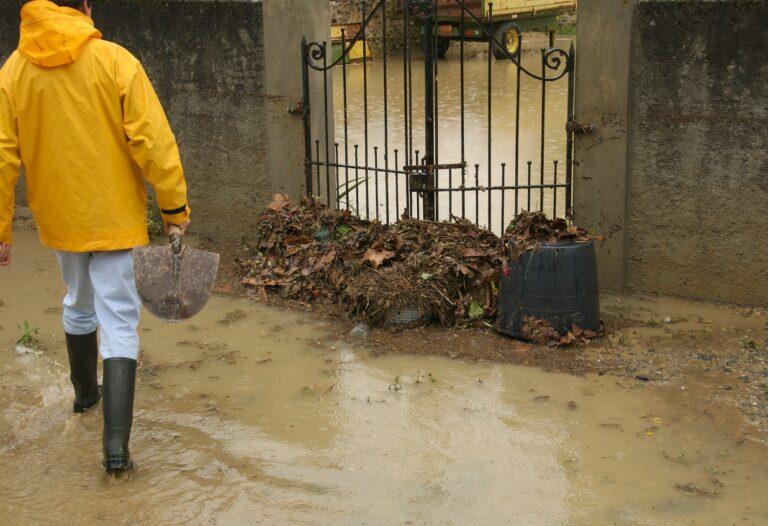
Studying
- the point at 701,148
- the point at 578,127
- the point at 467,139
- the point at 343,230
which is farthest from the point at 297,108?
the point at 467,139

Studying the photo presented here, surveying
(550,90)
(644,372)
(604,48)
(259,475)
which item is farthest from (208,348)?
(550,90)

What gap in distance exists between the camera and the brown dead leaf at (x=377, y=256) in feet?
18.7

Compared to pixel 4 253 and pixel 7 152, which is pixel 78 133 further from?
pixel 4 253

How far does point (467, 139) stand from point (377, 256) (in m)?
6.08

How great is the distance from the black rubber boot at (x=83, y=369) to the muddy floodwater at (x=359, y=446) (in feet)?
0.23

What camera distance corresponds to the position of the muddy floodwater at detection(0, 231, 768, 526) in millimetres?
3574

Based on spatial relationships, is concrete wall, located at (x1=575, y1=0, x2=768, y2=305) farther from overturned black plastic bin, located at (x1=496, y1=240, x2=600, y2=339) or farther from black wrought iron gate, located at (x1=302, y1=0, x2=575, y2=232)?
overturned black plastic bin, located at (x1=496, y1=240, x2=600, y2=339)

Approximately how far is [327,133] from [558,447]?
3375 millimetres

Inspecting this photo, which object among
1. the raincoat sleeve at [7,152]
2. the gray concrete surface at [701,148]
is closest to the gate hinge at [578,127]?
the gray concrete surface at [701,148]

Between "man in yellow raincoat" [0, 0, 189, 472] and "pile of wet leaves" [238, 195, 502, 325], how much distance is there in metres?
1.82

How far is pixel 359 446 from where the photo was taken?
409cm

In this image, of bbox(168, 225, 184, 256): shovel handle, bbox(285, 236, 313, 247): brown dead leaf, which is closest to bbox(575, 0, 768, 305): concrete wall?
bbox(285, 236, 313, 247): brown dead leaf

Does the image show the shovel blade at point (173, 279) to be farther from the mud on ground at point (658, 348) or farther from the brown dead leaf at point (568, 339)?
the brown dead leaf at point (568, 339)

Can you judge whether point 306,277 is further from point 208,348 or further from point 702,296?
point 702,296
